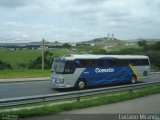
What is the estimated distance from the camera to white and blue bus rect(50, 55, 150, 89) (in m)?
22.8

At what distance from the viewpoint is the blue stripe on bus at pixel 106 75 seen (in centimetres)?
2438

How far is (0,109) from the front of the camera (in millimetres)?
11844

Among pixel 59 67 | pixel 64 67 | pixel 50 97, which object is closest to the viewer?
pixel 50 97

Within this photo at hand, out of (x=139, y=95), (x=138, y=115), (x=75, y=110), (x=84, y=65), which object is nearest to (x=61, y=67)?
(x=84, y=65)

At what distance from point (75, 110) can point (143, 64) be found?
1968 cm

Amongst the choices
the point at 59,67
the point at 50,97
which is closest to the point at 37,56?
the point at 59,67

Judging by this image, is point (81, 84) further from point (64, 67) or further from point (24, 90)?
point (24, 90)

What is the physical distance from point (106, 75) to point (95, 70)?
1.53 m

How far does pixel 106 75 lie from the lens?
1025 inches

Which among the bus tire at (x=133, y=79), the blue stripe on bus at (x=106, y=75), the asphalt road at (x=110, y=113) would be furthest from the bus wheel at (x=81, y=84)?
the asphalt road at (x=110, y=113)

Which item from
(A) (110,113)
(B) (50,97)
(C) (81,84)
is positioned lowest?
(C) (81,84)

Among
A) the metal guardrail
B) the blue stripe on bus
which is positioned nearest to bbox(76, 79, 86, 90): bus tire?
the blue stripe on bus

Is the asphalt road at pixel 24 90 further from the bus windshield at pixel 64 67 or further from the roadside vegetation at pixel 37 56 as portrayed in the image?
the roadside vegetation at pixel 37 56

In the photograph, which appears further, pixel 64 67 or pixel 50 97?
pixel 64 67
